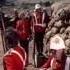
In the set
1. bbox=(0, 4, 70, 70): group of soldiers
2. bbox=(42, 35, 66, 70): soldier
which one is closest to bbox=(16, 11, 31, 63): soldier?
bbox=(0, 4, 70, 70): group of soldiers

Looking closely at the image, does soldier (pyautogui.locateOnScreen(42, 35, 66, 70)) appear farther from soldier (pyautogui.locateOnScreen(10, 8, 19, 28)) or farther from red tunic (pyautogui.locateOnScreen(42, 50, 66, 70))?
soldier (pyautogui.locateOnScreen(10, 8, 19, 28))

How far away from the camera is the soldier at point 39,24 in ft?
6.32

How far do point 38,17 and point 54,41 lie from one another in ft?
0.75

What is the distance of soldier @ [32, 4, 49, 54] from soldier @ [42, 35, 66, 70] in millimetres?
92

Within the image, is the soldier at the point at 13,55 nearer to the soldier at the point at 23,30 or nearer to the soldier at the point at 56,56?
the soldier at the point at 23,30

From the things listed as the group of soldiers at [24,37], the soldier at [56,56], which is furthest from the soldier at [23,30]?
the soldier at [56,56]

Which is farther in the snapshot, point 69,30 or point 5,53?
point 5,53

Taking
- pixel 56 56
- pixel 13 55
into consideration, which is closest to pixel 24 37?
pixel 13 55

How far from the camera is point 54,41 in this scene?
6.25 ft

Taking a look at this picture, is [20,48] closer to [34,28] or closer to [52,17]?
[34,28]

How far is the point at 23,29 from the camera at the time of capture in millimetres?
1950

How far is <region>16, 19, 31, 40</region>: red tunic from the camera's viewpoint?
1.94m

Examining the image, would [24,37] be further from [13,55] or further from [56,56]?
[56,56]

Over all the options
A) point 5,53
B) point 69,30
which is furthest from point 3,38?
point 69,30
